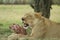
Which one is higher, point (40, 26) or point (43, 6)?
point (43, 6)

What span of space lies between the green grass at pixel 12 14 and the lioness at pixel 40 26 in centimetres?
29

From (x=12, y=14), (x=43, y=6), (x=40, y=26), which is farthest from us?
(x=12, y=14)

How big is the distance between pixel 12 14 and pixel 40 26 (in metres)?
0.52

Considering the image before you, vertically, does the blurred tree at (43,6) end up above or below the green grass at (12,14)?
above

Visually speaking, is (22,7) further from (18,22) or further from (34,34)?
(34,34)

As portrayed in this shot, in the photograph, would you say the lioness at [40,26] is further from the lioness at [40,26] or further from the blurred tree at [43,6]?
the blurred tree at [43,6]

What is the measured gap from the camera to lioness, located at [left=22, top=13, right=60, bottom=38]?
3.49 meters

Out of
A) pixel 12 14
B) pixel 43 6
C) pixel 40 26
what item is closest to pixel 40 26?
pixel 40 26

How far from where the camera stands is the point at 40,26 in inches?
139

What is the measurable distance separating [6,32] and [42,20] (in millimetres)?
549

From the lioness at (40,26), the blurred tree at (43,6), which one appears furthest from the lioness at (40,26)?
the blurred tree at (43,6)

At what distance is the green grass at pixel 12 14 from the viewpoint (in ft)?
12.5

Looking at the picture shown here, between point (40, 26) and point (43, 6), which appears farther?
point (43, 6)

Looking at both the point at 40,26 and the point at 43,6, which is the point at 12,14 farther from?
the point at 40,26
